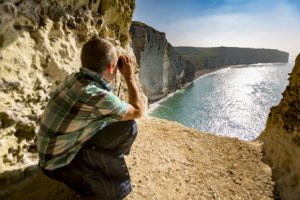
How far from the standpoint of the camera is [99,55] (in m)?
3.03

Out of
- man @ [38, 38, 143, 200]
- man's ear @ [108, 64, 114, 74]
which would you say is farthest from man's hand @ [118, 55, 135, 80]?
man's ear @ [108, 64, 114, 74]

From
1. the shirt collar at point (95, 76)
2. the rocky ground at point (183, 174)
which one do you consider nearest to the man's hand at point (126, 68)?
the shirt collar at point (95, 76)

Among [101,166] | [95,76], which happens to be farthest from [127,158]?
[95,76]

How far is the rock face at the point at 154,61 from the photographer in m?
66.1

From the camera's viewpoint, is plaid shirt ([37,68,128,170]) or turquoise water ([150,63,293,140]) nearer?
plaid shirt ([37,68,128,170])

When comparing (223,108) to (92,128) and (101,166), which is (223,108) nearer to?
(101,166)

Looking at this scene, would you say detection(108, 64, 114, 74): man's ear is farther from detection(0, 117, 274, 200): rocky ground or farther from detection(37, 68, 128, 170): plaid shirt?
detection(0, 117, 274, 200): rocky ground

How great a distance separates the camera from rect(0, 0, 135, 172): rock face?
3.97 meters

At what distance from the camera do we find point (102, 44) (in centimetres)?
299

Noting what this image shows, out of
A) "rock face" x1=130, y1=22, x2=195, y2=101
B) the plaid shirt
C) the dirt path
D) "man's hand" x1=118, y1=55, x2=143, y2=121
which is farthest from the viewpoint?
"rock face" x1=130, y1=22, x2=195, y2=101

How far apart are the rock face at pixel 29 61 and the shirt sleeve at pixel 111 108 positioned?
1766 mm

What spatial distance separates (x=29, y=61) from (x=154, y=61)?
71.3 m

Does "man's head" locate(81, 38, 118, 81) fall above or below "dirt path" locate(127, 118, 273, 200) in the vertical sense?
above

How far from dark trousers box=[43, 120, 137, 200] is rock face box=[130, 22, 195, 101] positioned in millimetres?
62949
